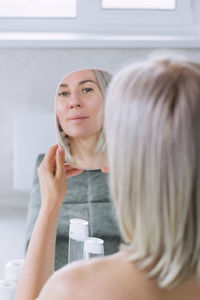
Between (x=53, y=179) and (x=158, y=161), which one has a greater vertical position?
(x=158, y=161)

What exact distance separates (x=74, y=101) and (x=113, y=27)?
1.93 m

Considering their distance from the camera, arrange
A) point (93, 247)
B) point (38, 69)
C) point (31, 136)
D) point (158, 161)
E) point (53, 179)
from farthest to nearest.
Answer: point (38, 69), point (31, 136), point (93, 247), point (53, 179), point (158, 161)

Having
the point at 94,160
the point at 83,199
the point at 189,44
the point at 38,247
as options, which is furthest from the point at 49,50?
the point at 38,247

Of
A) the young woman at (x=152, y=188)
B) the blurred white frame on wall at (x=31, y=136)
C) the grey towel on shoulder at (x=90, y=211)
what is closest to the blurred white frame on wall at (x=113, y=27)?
the blurred white frame on wall at (x=31, y=136)

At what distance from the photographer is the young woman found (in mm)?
563

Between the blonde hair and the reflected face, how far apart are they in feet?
1.38

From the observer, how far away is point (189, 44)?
281 centimetres

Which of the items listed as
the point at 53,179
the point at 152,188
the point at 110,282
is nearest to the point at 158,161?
the point at 152,188

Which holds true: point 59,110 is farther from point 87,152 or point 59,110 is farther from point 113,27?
point 113,27

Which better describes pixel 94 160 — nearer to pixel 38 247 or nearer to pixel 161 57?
pixel 38 247

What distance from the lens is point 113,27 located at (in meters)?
2.87

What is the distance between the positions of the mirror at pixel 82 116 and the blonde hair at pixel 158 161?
0.42 metres

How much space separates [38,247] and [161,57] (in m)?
0.39

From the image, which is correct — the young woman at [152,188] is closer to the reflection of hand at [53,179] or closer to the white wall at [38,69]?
the reflection of hand at [53,179]
